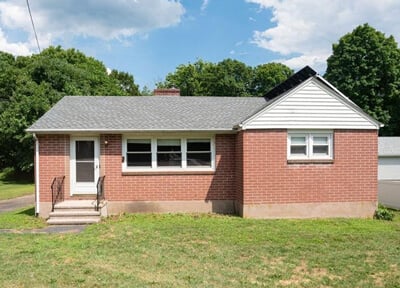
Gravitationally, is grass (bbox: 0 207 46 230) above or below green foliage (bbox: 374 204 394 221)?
below

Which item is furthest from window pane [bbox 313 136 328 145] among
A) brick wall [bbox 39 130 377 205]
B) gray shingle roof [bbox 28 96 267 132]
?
gray shingle roof [bbox 28 96 267 132]

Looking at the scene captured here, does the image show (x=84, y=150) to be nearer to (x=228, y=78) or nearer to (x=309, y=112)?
(x=309, y=112)

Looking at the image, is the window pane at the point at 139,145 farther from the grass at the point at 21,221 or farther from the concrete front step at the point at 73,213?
the grass at the point at 21,221

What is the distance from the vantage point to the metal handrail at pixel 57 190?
11.4m

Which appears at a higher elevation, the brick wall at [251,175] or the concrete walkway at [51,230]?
the brick wall at [251,175]

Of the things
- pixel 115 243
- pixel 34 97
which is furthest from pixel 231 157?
pixel 34 97

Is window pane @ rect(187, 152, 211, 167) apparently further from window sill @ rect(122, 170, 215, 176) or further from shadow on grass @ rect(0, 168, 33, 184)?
shadow on grass @ rect(0, 168, 33, 184)

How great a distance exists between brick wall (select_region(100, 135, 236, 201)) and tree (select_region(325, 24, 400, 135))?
2940cm

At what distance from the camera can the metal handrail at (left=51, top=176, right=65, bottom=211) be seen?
37.5 ft

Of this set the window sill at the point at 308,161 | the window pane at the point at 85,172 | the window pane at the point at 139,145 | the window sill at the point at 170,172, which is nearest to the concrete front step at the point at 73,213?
the window pane at the point at 85,172

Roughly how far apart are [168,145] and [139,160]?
110cm

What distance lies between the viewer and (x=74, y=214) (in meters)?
10.8

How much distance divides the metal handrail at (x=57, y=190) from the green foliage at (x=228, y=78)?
1506 inches

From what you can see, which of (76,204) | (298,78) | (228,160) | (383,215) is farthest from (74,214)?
(383,215)
